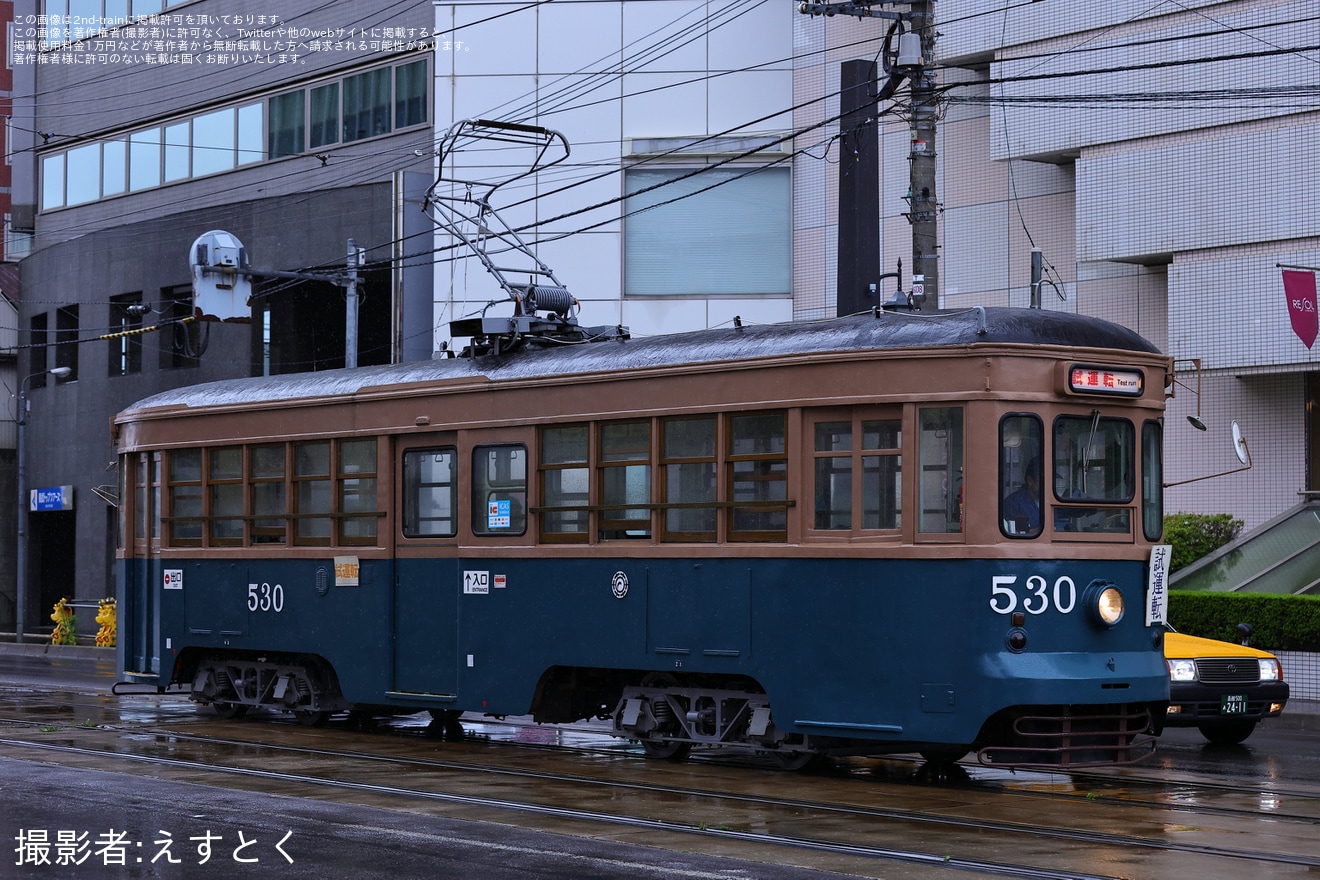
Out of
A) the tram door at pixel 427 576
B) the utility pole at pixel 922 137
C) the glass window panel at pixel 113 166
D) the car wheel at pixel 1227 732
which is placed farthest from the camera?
the glass window panel at pixel 113 166

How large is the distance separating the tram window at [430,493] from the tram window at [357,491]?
16.2 inches

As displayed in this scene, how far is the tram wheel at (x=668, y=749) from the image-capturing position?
1321cm

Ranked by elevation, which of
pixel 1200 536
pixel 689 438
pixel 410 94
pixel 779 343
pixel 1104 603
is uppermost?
pixel 410 94

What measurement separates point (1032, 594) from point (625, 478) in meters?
3.18

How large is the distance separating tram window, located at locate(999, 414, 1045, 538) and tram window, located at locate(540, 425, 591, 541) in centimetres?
328

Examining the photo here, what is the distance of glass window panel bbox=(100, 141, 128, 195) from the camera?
40.8 m

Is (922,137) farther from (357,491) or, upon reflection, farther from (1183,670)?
(357,491)

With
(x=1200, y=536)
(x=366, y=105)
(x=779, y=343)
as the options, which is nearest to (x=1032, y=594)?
(x=779, y=343)

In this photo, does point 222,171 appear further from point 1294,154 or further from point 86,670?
point 1294,154

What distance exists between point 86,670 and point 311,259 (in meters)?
9.66

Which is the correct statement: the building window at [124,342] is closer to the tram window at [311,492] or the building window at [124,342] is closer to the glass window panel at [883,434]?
the tram window at [311,492]

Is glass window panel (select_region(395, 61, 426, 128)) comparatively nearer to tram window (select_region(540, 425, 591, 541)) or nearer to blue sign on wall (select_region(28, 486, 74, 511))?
blue sign on wall (select_region(28, 486, 74, 511))

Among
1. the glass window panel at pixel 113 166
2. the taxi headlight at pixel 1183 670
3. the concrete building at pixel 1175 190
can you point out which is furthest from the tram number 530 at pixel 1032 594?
the glass window panel at pixel 113 166

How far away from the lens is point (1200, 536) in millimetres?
23969
